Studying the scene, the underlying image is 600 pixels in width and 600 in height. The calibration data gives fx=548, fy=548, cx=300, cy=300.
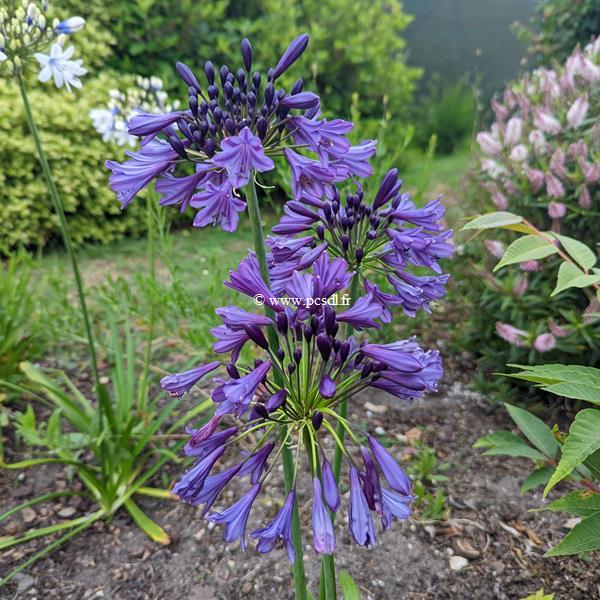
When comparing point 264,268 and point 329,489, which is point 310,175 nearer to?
point 264,268

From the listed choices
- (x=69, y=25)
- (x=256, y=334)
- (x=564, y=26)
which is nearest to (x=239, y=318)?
(x=256, y=334)

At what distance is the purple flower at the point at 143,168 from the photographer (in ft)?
3.66

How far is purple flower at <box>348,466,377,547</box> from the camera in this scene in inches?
41.4

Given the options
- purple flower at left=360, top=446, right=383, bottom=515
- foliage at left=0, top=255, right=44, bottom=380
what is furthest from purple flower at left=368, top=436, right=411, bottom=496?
foliage at left=0, top=255, right=44, bottom=380

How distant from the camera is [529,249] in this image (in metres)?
1.45

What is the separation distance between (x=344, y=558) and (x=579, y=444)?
137cm

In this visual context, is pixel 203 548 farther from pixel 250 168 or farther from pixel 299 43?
pixel 299 43

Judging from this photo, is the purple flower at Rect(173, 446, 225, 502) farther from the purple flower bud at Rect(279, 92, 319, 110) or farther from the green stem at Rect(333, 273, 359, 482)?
the purple flower bud at Rect(279, 92, 319, 110)

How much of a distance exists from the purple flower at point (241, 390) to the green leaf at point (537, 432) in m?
0.95

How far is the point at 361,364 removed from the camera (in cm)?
116

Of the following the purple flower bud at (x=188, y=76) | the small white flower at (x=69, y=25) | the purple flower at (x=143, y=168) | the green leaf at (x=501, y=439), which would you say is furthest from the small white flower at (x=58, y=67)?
the green leaf at (x=501, y=439)

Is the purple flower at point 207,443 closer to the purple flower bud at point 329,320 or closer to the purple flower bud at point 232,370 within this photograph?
the purple flower bud at point 232,370

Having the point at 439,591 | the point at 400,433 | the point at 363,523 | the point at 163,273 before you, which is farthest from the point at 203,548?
the point at 163,273

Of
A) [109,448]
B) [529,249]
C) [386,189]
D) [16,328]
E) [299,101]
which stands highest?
[299,101]
